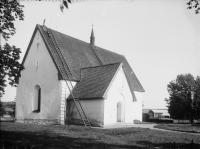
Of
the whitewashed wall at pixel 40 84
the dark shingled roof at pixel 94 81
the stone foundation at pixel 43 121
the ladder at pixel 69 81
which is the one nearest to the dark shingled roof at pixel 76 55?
the ladder at pixel 69 81

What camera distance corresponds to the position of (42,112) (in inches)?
945

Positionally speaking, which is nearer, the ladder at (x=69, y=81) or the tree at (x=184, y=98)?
the ladder at (x=69, y=81)

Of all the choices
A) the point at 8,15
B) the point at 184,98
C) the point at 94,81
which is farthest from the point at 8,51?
the point at 184,98

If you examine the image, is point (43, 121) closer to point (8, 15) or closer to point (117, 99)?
point (117, 99)

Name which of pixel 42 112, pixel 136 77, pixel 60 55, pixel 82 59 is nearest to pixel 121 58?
pixel 136 77

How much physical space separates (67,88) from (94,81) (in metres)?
3.09

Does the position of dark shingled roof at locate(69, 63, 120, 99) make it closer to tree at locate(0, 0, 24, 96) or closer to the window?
the window

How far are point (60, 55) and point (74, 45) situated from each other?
185 inches

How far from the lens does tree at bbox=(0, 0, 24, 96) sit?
841cm

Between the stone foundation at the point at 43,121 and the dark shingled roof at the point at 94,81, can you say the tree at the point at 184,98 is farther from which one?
the stone foundation at the point at 43,121

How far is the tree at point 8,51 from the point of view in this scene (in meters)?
8.41

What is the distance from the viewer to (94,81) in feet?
77.4

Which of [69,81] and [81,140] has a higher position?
[69,81]

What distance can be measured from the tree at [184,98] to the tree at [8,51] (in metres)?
47.9
